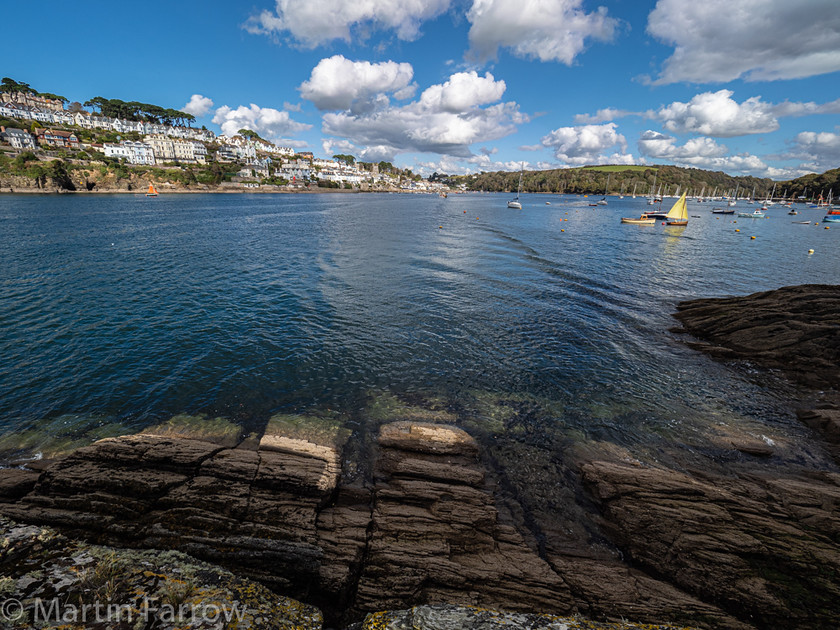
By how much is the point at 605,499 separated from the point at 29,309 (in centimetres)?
3525

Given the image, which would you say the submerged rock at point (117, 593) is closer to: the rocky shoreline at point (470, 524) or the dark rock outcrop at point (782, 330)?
the rocky shoreline at point (470, 524)

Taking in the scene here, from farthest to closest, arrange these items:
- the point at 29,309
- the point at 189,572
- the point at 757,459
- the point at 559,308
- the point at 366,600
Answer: the point at 559,308, the point at 29,309, the point at 757,459, the point at 366,600, the point at 189,572

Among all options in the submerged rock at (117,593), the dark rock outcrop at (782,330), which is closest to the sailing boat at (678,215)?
the dark rock outcrop at (782,330)

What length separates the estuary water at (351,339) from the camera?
14.5 metres

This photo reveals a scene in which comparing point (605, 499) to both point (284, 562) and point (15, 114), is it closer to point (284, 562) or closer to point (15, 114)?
point (284, 562)

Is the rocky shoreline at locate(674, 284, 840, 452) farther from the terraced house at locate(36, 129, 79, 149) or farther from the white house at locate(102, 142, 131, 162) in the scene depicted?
the terraced house at locate(36, 129, 79, 149)

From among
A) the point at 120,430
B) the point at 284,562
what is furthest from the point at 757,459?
the point at 120,430

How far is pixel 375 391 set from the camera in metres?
15.9

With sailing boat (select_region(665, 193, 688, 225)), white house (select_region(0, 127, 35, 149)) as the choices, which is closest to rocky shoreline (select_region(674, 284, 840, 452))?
sailing boat (select_region(665, 193, 688, 225))

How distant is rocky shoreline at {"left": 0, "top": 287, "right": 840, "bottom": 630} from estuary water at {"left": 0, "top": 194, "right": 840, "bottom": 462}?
327cm

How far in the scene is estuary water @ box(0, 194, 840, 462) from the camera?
14.5 m

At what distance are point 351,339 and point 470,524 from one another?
14.0m

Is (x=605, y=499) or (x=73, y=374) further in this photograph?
(x=73, y=374)

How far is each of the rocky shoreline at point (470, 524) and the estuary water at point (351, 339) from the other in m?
3.27
